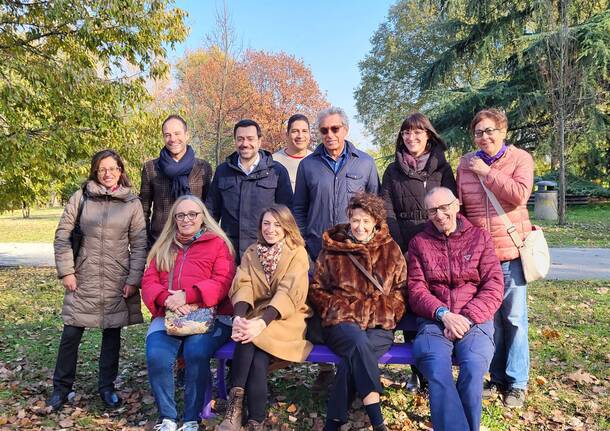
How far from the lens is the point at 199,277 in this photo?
4.00m

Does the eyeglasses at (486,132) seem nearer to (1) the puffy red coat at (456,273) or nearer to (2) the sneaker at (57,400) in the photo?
(1) the puffy red coat at (456,273)

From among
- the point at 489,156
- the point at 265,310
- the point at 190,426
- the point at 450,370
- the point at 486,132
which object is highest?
the point at 486,132

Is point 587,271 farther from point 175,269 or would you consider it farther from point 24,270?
point 24,270

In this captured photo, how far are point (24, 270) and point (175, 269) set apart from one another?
903 centimetres

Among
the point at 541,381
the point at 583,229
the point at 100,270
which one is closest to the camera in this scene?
the point at 100,270

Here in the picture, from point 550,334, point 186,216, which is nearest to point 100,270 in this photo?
point 186,216

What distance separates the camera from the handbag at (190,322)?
12.4 feet

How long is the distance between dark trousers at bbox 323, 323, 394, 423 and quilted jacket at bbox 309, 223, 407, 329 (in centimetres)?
9

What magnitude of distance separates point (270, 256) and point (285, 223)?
0.28m

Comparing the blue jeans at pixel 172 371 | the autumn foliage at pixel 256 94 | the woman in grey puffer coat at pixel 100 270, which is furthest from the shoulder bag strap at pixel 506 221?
the autumn foliage at pixel 256 94

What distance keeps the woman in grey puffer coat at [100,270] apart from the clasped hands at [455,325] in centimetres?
246

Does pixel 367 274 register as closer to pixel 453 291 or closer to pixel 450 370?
pixel 453 291

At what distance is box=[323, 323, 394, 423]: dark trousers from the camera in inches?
135

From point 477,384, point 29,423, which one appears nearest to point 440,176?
point 477,384
